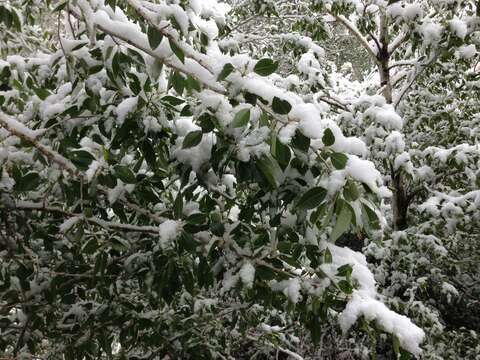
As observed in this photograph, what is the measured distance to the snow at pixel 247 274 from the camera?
4.81ft

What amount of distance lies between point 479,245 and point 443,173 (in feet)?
4.01

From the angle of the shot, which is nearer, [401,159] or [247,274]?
[247,274]

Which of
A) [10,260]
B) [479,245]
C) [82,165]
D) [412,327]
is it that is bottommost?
[10,260]

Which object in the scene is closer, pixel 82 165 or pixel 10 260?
pixel 82 165

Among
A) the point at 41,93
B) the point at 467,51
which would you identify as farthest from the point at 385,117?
the point at 41,93

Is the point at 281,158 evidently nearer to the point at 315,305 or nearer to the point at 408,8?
the point at 315,305

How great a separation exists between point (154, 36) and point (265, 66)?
0.35m

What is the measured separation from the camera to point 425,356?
3.49m

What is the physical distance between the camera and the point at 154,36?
1361 millimetres

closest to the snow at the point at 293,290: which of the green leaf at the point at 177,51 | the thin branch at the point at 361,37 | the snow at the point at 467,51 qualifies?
the green leaf at the point at 177,51

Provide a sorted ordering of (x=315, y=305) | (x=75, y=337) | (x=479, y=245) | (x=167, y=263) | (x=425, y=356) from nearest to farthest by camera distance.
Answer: (x=315, y=305) < (x=167, y=263) < (x=75, y=337) < (x=425, y=356) < (x=479, y=245)

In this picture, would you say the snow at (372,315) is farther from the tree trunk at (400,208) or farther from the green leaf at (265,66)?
the tree trunk at (400,208)

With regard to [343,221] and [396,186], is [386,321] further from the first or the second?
[396,186]

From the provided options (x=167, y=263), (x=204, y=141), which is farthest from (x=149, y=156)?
(x=167, y=263)
